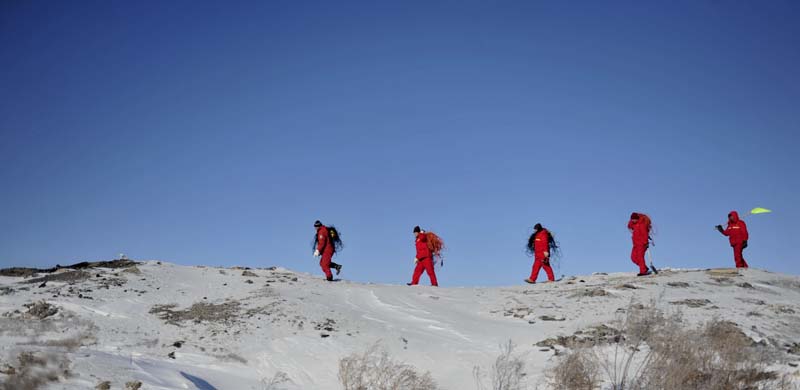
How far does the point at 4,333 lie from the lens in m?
6.95

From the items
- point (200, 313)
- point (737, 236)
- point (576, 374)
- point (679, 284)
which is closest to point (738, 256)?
point (737, 236)

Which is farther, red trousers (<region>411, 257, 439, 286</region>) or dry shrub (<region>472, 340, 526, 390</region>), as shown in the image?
red trousers (<region>411, 257, 439, 286</region>)

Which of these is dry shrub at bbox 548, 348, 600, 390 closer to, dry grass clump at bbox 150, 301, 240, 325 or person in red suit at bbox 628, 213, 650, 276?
dry grass clump at bbox 150, 301, 240, 325

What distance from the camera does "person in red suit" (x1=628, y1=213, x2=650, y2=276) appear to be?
15195mm

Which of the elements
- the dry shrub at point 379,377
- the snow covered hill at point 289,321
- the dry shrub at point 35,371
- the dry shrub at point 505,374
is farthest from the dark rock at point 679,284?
the dry shrub at point 35,371

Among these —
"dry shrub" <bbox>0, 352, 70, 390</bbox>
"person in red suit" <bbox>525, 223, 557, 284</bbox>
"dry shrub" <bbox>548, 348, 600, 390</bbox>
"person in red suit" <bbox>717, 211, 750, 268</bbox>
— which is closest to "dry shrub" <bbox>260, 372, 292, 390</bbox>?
"dry shrub" <bbox>0, 352, 70, 390</bbox>

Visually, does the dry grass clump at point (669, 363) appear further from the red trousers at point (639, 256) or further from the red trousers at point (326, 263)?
the red trousers at point (326, 263)

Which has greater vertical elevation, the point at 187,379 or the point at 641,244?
the point at 641,244

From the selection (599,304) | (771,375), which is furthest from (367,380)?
(599,304)

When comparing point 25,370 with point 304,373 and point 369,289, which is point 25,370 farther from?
point 369,289

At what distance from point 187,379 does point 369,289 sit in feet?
23.6

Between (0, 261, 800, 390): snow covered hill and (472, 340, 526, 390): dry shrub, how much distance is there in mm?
138

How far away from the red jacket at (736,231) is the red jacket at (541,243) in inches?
189

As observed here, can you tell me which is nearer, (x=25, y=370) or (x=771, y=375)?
(x=25, y=370)
